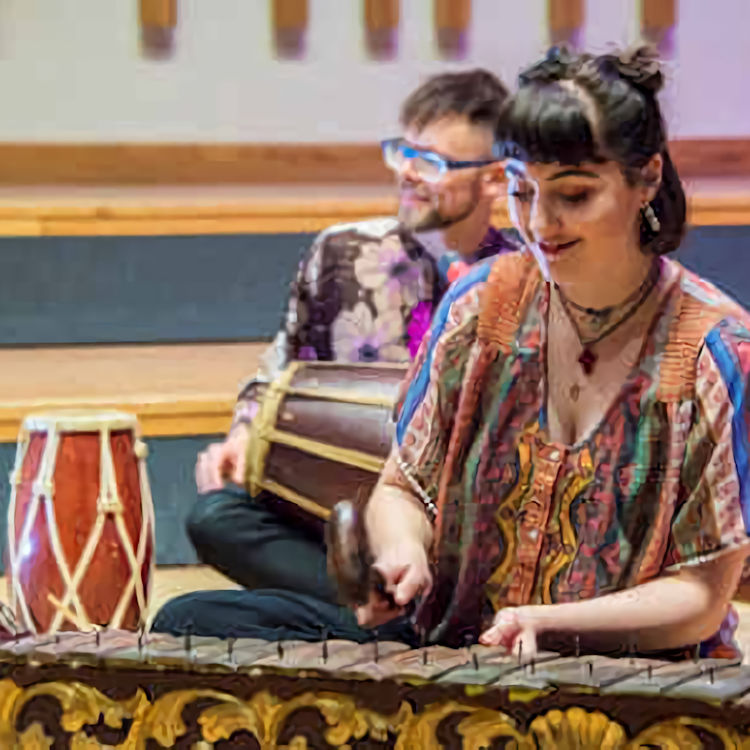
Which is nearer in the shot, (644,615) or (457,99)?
(644,615)

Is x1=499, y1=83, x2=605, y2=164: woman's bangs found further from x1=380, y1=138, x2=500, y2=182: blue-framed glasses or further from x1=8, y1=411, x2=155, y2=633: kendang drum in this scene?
x1=8, y1=411, x2=155, y2=633: kendang drum

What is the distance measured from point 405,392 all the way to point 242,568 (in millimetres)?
432

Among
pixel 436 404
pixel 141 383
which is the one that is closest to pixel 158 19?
pixel 141 383

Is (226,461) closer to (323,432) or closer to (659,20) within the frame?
(323,432)

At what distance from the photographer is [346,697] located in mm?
676

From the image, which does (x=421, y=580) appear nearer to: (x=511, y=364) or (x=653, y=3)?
(x=511, y=364)

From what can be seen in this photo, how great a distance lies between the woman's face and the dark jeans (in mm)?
278

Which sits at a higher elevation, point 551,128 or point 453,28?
point 453,28

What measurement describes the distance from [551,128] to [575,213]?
0.17 ft

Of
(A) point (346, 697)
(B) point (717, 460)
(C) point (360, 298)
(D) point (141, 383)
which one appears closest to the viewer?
(A) point (346, 697)

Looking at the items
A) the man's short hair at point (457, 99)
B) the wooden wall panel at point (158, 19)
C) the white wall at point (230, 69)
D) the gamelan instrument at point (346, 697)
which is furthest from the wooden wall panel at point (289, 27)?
the gamelan instrument at point (346, 697)

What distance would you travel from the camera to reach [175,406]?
1.31m

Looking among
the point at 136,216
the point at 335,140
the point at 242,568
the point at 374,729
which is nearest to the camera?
the point at 374,729

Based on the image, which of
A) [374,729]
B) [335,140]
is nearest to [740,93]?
[335,140]
